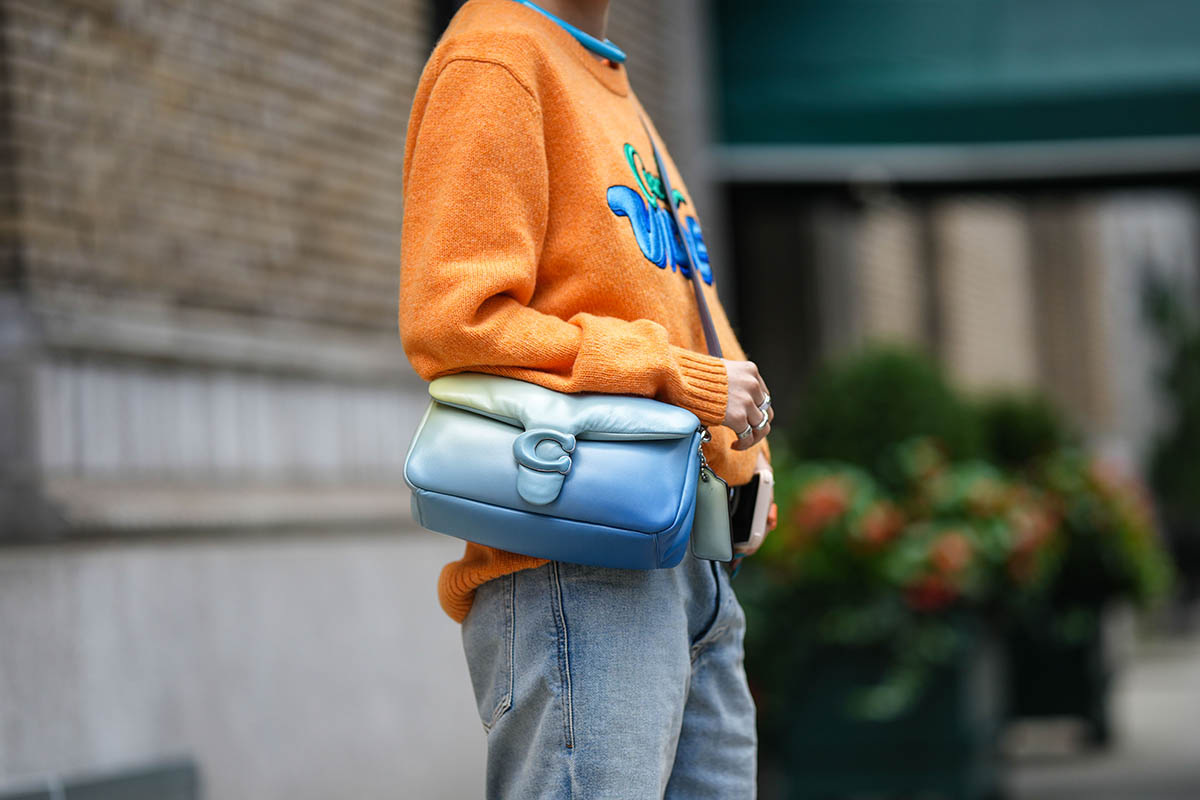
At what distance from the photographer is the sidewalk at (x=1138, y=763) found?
19.3 feet

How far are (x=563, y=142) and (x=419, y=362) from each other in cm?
34

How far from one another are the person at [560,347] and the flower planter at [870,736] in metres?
3.19

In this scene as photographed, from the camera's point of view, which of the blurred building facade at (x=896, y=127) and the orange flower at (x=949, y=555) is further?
the blurred building facade at (x=896, y=127)

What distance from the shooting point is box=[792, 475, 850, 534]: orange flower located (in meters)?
5.07

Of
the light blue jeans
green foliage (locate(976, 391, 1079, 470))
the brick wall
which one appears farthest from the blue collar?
green foliage (locate(976, 391, 1079, 470))

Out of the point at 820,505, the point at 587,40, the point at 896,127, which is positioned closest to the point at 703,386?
the point at 587,40

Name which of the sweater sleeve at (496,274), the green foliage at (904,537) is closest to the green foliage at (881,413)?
the green foliage at (904,537)

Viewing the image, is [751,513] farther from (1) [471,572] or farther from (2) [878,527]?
(2) [878,527]

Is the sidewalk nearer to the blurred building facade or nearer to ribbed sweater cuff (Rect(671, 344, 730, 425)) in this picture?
the blurred building facade

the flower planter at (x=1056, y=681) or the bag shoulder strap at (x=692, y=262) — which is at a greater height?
the bag shoulder strap at (x=692, y=262)

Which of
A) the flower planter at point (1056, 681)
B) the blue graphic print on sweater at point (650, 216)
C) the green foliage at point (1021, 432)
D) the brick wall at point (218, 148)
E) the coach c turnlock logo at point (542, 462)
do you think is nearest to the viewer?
the coach c turnlock logo at point (542, 462)

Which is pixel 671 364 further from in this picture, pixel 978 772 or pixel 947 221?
pixel 947 221

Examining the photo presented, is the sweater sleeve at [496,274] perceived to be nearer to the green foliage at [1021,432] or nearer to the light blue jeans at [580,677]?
the light blue jeans at [580,677]

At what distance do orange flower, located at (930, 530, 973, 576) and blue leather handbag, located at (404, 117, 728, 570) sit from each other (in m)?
3.49
